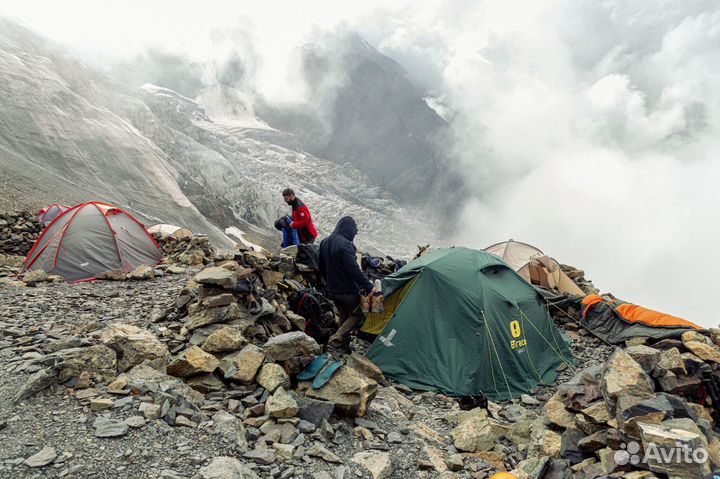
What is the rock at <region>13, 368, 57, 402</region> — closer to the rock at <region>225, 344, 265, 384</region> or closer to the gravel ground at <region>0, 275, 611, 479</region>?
the gravel ground at <region>0, 275, 611, 479</region>

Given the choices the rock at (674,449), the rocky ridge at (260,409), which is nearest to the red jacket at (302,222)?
the rocky ridge at (260,409)

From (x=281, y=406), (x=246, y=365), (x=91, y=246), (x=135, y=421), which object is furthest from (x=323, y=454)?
(x=91, y=246)

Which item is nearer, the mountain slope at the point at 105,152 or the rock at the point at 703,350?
the rock at the point at 703,350

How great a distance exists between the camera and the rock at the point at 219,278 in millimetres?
7332

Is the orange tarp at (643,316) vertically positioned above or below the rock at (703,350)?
above

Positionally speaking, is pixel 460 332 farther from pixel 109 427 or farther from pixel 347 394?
pixel 109 427

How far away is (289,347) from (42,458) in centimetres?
310

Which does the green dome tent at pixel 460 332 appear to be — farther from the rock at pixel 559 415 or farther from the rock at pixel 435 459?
the rock at pixel 435 459

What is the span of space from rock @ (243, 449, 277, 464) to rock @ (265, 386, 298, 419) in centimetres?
65

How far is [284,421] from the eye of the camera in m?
5.01

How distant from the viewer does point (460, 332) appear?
A: 8797 mm

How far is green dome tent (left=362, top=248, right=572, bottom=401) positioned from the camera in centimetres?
850

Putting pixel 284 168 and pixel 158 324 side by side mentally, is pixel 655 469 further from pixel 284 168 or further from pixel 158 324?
pixel 284 168

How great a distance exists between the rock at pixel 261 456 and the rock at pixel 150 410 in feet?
3.61
